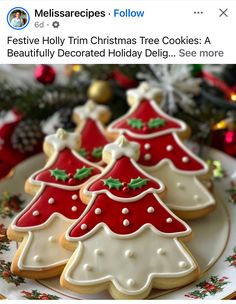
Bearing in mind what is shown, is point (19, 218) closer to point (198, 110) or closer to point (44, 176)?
point (44, 176)

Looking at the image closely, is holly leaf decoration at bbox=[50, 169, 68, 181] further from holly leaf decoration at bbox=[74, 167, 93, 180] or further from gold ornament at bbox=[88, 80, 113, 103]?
gold ornament at bbox=[88, 80, 113, 103]

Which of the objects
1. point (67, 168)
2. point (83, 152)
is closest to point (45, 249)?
point (67, 168)

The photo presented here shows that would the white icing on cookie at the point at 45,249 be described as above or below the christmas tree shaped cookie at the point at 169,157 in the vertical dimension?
below

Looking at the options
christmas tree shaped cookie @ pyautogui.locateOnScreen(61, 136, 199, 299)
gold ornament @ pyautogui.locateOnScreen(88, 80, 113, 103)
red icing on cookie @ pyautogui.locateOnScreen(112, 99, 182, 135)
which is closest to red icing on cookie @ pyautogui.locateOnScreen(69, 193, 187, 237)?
christmas tree shaped cookie @ pyautogui.locateOnScreen(61, 136, 199, 299)

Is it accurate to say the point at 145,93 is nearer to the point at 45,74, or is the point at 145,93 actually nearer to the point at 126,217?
the point at 45,74

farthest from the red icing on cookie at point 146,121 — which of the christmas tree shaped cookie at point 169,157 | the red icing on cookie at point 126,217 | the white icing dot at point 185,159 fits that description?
the red icing on cookie at point 126,217
